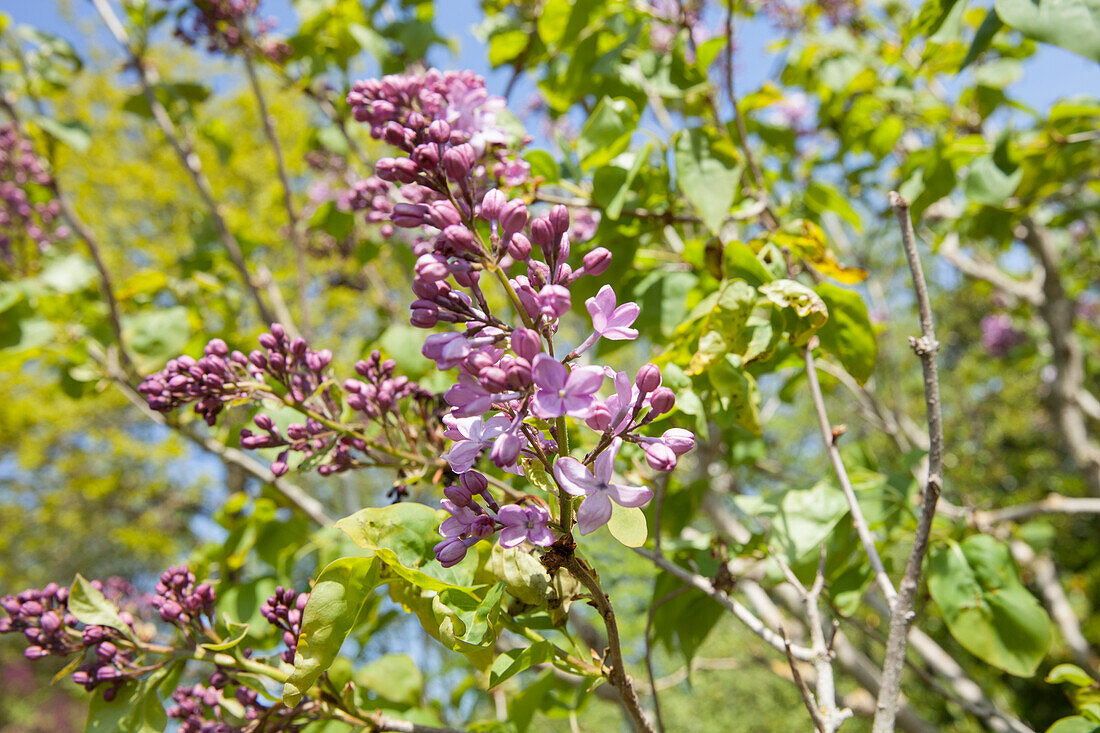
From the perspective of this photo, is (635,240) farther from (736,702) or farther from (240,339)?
(736,702)

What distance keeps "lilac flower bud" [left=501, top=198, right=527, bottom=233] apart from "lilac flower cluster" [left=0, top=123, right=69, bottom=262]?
252 cm

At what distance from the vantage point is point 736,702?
8.52 meters

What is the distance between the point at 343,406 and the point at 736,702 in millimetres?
8929

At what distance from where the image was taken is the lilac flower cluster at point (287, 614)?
3.26 feet

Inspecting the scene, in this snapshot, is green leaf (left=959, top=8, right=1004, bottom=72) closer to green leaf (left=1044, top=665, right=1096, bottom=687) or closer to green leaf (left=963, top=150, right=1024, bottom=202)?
green leaf (left=963, top=150, right=1024, bottom=202)

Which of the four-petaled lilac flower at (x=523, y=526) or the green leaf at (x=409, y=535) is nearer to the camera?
the four-petaled lilac flower at (x=523, y=526)

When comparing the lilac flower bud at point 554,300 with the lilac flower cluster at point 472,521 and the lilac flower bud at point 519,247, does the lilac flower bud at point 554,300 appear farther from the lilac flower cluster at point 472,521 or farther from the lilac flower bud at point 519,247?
the lilac flower cluster at point 472,521

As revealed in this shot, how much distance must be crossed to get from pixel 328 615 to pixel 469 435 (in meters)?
0.29

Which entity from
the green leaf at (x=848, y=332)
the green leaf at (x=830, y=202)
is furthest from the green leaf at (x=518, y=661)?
the green leaf at (x=830, y=202)

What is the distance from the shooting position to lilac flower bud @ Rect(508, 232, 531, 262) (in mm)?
727

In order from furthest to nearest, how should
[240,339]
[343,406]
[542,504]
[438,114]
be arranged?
[240,339], [343,406], [438,114], [542,504]

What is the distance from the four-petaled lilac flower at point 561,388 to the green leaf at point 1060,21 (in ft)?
3.47

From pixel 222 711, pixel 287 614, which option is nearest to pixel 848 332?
pixel 287 614

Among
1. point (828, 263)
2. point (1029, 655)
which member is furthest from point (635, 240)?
point (1029, 655)
